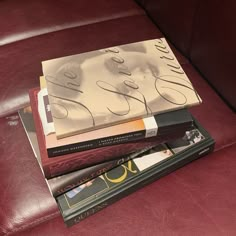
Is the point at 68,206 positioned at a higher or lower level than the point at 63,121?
lower

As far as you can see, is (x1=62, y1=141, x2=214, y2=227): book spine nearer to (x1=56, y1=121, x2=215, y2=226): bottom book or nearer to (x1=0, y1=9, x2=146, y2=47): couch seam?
(x1=56, y1=121, x2=215, y2=226): bottom book

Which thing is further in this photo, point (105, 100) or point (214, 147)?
point (214, 147)

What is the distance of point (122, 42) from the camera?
108 cm

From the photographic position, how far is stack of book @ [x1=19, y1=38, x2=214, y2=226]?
2.31 feet

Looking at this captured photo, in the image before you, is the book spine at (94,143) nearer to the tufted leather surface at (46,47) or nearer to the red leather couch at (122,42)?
the red leather couch at (122,42)

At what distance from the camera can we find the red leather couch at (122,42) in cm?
73

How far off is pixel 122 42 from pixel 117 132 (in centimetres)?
45

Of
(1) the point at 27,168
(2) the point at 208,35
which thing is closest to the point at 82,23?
(2) the point at 208,35

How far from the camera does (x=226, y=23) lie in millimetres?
844

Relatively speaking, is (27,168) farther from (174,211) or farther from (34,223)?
(174,211)

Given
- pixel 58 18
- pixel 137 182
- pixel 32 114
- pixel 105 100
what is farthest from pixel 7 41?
pixel 137 182

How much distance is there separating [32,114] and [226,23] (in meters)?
0.47

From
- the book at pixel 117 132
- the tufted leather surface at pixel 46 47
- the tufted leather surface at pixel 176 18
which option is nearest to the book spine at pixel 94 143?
the book at pixel 117 132

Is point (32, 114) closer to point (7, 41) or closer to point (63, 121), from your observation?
point (63, 121)
